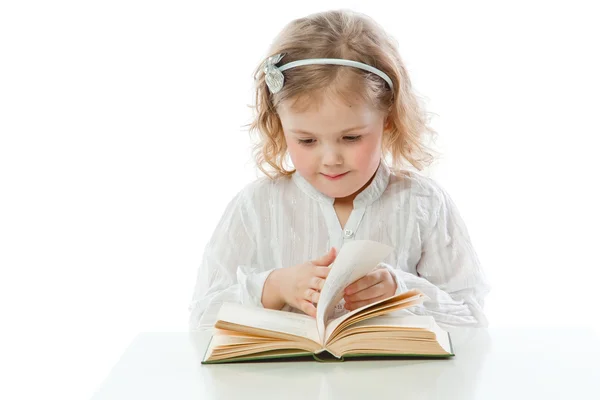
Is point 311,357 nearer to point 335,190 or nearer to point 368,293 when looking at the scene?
point 368,293

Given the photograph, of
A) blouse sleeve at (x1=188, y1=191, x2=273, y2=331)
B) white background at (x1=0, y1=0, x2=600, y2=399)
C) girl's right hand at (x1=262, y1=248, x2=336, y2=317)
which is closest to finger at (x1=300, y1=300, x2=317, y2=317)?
girl's right hand at (x1=262, y1=248, x2=336, y2=317)

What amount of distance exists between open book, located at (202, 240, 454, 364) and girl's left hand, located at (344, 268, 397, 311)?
0.40 feet

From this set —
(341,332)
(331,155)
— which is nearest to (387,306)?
(341,332)

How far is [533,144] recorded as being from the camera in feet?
10.0

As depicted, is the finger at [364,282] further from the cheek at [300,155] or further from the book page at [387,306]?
the cheek at [300,155]

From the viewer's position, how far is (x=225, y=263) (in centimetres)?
188

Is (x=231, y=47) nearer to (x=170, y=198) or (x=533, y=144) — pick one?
(x=170, y=198)

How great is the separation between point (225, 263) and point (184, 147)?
3.88 feet

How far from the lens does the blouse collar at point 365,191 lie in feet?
6.22

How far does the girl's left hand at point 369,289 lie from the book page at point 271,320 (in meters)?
0.11

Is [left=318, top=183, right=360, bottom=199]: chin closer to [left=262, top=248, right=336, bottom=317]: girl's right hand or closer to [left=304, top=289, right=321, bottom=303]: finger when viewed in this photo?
[left=262, top=248, right=336, bottom=317]: girl's right hand

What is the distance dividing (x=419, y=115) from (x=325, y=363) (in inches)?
27.7

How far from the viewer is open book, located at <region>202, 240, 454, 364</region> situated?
4.44ft

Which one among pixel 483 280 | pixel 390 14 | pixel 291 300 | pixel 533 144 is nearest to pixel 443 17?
pixel 390 14
